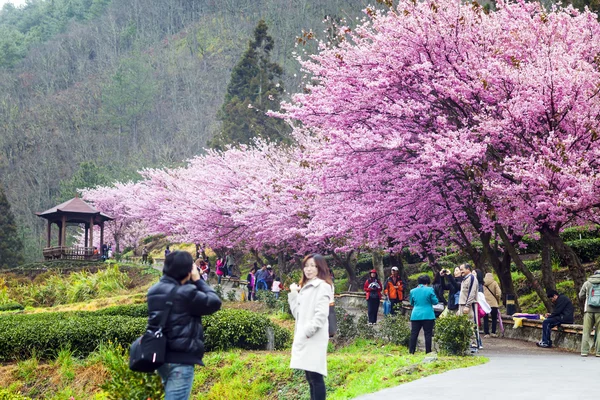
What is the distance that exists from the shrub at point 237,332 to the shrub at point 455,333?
160 inches

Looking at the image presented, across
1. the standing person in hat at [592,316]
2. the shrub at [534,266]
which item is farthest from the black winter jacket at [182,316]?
the shrub at [534,266]

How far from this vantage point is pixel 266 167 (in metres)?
34.4

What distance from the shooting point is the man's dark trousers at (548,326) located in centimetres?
1482

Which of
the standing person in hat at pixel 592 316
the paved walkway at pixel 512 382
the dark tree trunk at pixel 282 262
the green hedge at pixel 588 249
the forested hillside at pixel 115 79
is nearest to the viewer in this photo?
the paved walkway at pixel 512 382

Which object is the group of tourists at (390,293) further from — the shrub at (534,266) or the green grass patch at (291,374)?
the shrub at (534,266)

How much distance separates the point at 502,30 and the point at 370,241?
265 inches

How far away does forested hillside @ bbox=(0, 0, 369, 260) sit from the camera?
87438mm

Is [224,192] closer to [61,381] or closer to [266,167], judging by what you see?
[266,167]

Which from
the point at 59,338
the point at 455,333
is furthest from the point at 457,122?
the point at 59,338

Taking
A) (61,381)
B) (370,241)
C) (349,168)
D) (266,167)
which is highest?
(266,167)

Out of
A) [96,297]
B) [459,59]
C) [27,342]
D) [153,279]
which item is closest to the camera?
[27,342]

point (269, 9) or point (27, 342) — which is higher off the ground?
point (269, 9)

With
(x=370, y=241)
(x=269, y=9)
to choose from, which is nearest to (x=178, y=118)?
(x=269, y=9)

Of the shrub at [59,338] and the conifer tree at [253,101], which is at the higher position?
the conifer tree at [253,101]
